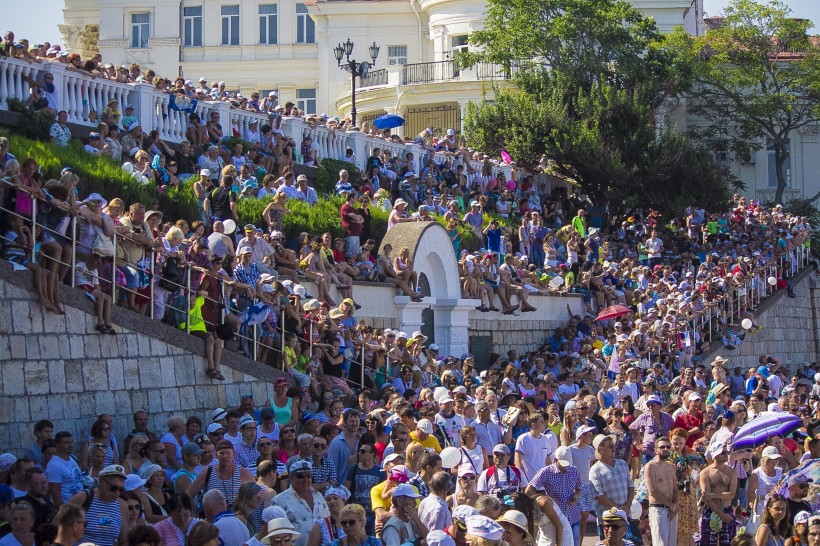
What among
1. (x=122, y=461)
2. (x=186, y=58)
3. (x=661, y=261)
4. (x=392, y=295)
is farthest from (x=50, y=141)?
(x=186, y=58)

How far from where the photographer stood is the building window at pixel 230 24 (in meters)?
54.3

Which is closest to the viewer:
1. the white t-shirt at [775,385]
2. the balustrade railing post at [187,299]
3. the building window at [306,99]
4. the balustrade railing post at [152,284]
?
the balustrade railing post at [152,284]

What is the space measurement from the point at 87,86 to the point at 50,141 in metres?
2.10

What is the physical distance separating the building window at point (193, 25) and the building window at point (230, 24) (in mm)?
903

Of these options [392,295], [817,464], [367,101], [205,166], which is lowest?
[817,464]

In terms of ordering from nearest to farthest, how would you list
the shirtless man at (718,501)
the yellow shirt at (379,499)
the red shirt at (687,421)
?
the yellow shirt at (379,499) < the shirtless man at (718,501) < the red shirt at (687,421)

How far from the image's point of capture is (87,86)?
2306 cm

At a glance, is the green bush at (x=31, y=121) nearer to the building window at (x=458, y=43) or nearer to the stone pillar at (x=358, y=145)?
the stone pillar at (x=358, y=145)

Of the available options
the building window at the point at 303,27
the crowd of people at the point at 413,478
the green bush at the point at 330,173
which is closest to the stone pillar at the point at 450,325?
the green bush at the point at 330,173

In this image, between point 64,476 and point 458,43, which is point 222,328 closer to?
point 64,476

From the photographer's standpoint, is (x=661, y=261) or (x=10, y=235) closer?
(x=10, y=235)

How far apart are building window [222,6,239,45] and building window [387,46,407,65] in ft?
19.4

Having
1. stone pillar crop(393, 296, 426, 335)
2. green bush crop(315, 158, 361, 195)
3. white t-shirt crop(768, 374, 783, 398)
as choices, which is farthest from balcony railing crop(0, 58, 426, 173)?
white t-shirt crop(768, 374, 783, 398)

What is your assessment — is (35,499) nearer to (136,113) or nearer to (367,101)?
(136,113)
